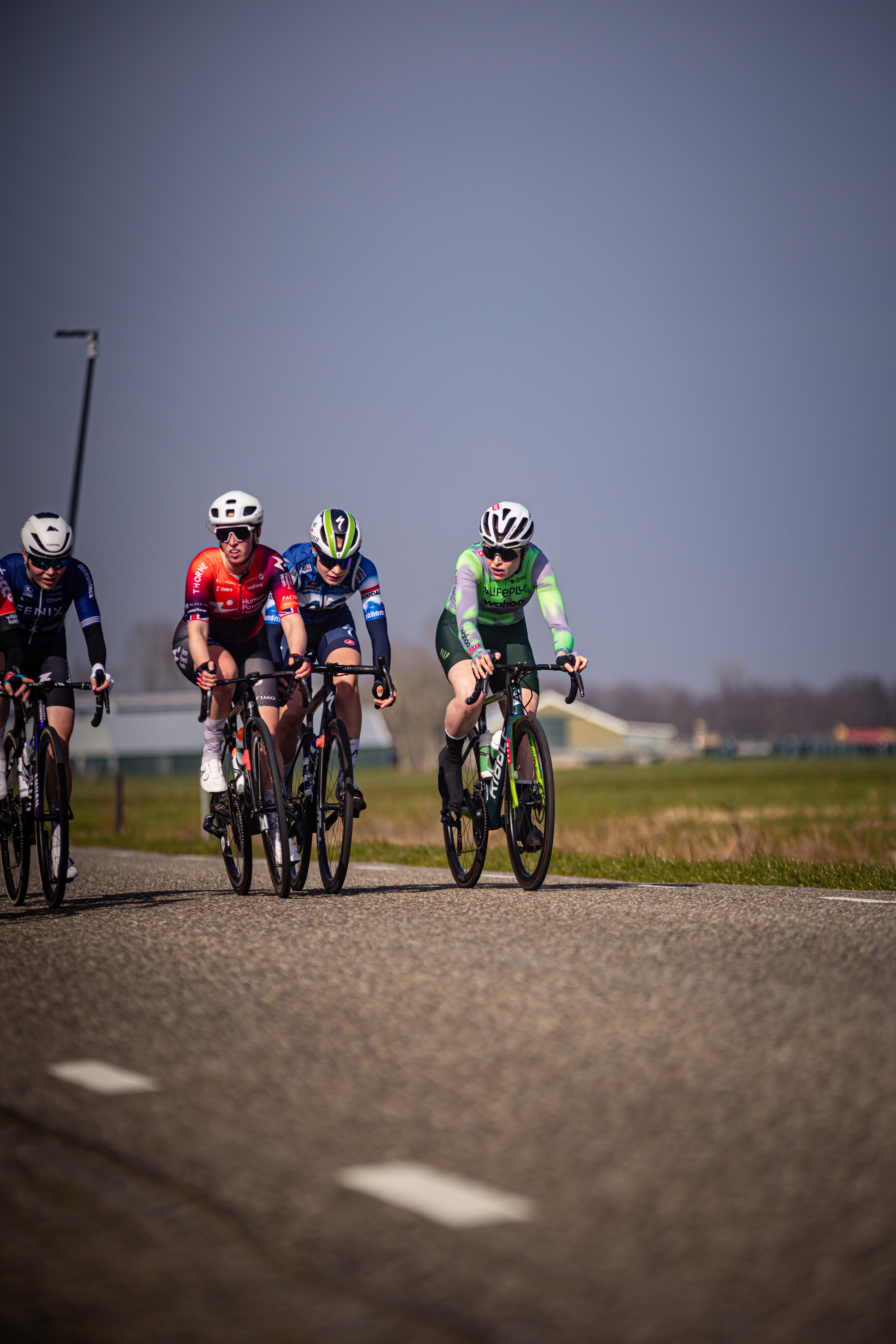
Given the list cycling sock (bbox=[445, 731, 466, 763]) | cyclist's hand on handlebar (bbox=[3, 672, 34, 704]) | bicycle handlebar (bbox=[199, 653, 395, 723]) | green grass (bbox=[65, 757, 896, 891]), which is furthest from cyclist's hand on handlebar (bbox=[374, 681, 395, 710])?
green grass (bbox=[65, 757, 896, 891])

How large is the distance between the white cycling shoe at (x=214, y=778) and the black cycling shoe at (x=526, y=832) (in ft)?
6.49

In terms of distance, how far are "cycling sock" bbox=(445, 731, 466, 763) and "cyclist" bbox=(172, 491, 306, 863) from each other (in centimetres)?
117

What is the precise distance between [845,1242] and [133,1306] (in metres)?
1.32

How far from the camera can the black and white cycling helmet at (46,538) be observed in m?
8.71

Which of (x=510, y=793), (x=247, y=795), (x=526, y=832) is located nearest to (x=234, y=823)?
(x=247, y=795)

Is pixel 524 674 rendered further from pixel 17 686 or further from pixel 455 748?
pixel 17 686

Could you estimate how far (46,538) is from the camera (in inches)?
344

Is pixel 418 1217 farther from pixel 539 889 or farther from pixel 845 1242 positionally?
pixel 539 889

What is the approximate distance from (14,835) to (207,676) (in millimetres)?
1561

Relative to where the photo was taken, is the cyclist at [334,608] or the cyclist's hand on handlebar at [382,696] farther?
the cyclist at [334,608]

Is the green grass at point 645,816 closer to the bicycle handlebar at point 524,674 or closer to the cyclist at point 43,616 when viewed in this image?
the bicycle handlebar at point 524,674

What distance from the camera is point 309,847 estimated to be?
8.75 meters

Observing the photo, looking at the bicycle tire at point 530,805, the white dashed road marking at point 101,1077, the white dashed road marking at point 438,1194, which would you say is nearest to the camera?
the white dashed road marking at point 438,1194

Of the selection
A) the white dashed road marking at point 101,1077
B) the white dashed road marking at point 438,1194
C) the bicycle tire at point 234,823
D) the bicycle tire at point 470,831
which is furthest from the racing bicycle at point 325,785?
the white dashed road marking at point 438,1194
